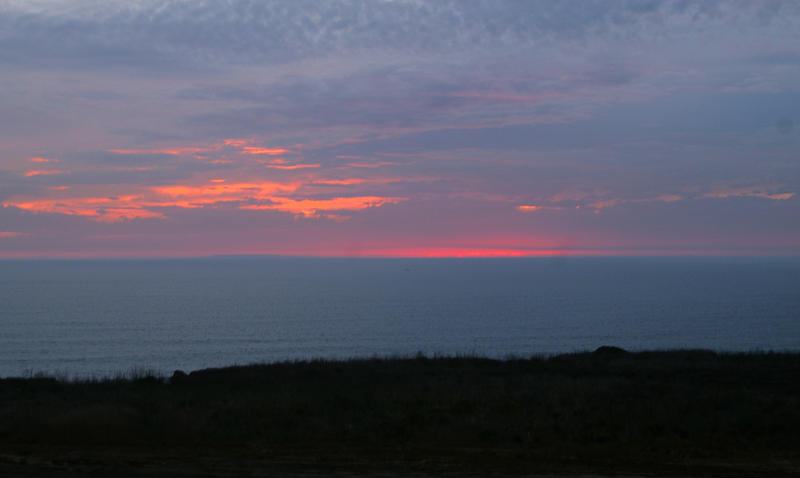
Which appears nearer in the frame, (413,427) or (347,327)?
(413,427)

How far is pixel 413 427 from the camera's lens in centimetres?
1311

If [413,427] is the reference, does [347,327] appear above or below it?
above

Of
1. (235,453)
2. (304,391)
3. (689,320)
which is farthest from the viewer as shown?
(689,320)

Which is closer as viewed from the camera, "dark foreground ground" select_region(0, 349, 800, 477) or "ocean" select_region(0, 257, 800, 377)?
"dark foreground ground" select_region(0, 349, 800, 477)

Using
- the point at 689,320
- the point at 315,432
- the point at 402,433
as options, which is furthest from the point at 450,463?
the point at 689,320

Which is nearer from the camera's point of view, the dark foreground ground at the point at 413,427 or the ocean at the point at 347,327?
the dark foreground ground at the point at 413,427

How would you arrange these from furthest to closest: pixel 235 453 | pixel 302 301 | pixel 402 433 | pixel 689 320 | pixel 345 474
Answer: pixel 302 301 → pixel 689 320 → pixel 402 433 → pixel 235 453 → pixel 345 474

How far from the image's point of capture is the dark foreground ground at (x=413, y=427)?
33.0 feet

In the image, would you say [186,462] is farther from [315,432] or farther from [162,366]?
[162,366]

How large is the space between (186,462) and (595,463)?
6.34 meters

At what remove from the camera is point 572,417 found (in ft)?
44.4

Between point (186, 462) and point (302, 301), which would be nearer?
point (186, 462)

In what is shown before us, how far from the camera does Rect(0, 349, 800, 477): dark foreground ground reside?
396 inches

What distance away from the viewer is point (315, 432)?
12.8 meters
